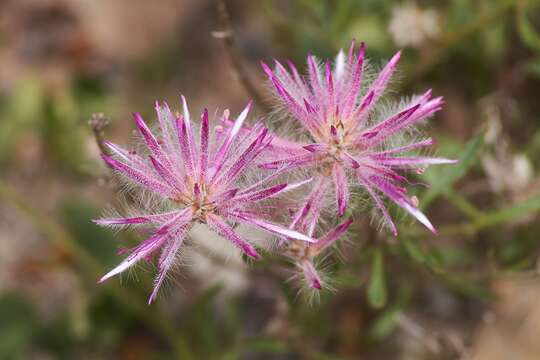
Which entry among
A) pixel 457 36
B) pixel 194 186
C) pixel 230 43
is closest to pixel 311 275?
pixel 194 186

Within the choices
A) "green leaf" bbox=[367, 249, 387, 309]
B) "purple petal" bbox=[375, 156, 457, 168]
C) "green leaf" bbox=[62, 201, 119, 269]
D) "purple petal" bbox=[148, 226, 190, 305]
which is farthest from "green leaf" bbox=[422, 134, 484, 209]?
"green leaf" bbox=[62, 201, 119, 269]

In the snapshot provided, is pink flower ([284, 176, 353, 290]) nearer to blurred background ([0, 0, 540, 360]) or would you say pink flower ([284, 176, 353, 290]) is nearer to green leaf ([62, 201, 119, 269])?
blurred background ([0, 0, 540, 360])

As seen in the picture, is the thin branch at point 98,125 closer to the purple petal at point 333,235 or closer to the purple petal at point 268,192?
the purple petal at point 268,192

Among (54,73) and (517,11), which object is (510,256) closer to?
(517,11)

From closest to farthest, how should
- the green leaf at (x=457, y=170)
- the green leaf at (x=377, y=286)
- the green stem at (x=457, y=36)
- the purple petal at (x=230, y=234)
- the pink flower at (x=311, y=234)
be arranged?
the purple petal at (x=230, y=234), the pink flower at (x=311, y=234), the green leaf at (x=377, y=286), the green leaf at (x=457, y=170), the green stem at (x=457, y=36)

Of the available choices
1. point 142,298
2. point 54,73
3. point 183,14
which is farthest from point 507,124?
point 54,73

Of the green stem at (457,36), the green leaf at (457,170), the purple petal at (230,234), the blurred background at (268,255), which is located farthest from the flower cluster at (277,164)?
the green stem at (457,36)
